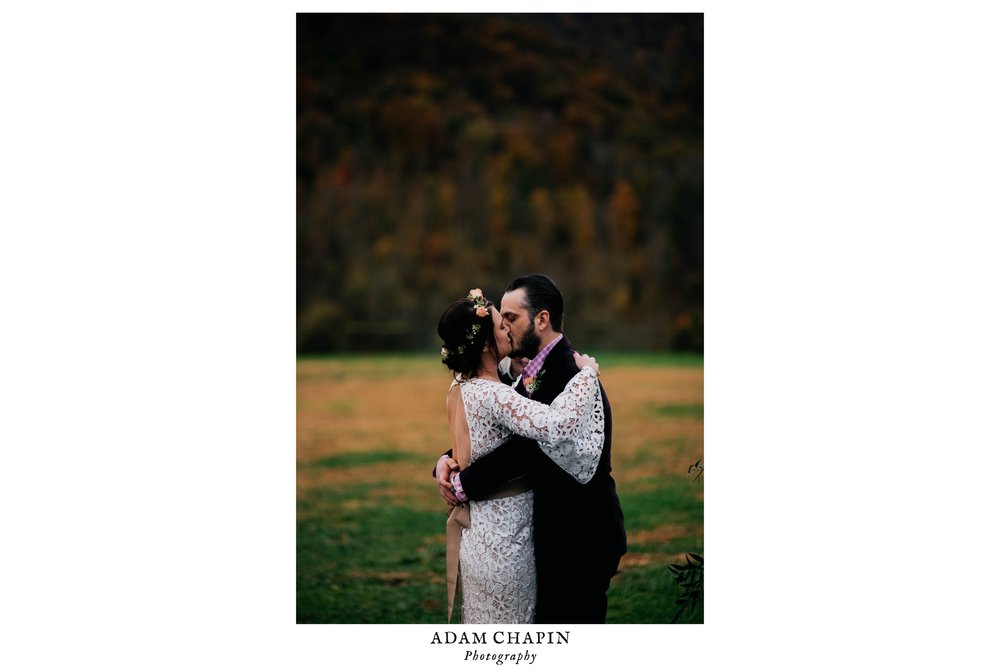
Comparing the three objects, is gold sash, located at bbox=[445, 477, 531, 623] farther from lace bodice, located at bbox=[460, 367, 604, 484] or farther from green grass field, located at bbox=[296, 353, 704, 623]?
green grass field, located at bbox=[296, 353, 704, 623]

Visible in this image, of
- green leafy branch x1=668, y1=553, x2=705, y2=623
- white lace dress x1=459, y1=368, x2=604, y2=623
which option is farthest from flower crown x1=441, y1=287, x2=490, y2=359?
green leafy branch x1=668, y1=553, x2=705, y2=623

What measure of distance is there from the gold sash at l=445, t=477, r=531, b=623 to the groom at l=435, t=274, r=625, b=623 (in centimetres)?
4

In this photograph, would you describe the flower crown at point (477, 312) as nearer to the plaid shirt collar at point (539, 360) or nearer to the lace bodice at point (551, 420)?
the lace bodice at point (551, 420)

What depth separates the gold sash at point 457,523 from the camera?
3906 millimetres

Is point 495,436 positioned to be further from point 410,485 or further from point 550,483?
point 410,485

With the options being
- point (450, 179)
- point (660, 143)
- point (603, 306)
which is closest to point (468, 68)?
point (660, 143)

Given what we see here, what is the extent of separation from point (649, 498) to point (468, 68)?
4.77 m

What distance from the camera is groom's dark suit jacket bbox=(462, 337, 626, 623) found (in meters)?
3.85

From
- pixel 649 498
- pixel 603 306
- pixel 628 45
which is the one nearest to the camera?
pixel 628 45

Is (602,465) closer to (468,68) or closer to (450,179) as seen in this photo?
(468,68)

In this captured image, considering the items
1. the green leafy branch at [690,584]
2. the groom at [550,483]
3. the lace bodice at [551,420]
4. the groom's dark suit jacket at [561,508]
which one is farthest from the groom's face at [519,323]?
the green leafy branch at [690,584]

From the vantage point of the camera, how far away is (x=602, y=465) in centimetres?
399

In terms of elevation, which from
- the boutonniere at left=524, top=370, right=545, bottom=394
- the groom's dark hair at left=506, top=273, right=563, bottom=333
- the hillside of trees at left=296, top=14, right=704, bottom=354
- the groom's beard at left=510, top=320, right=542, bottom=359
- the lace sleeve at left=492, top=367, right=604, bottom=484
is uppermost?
the hillside of trees at left=296, top=14, right=704, bottom=354

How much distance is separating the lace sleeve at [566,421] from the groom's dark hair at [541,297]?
305 mm
